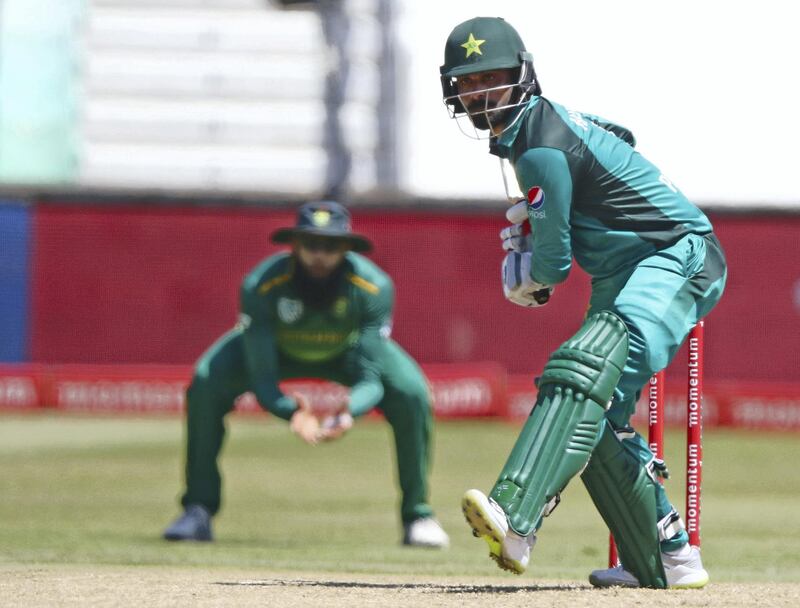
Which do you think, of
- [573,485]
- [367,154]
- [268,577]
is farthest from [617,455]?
[367,154]

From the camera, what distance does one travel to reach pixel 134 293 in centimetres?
2095

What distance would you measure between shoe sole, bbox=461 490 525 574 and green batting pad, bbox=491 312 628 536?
103mm

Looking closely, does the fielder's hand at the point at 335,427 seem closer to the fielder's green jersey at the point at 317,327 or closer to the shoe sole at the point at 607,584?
the fielder's green jersey at the point at 317,327

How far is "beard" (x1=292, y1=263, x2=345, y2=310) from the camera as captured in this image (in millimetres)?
9844

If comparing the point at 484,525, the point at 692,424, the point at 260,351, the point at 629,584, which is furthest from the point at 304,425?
the point at 484,525

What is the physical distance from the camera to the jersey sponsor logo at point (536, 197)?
20.3 ft

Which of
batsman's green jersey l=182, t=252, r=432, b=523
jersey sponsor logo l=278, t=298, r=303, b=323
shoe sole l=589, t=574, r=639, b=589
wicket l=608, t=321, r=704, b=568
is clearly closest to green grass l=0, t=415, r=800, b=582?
batsman's green jersey l=182, t=252, r=432, b=523

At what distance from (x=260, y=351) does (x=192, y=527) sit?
1.05 metres

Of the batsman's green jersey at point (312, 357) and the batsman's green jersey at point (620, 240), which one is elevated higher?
the batsman's green jersey at point (620, 240)

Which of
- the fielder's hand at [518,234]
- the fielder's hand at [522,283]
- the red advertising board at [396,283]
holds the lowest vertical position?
the red advertising board at [396,283]

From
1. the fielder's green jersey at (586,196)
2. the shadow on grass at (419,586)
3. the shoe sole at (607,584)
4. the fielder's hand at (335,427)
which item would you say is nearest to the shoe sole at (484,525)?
the shadow on grass at (419,586)

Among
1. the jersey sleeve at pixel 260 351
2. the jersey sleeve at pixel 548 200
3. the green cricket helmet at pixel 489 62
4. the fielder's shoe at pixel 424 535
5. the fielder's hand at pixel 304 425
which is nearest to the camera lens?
the jersey sleeve at pixel 548 200

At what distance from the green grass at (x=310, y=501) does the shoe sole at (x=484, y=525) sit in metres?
1.97

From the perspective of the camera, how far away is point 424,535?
9609 mm
